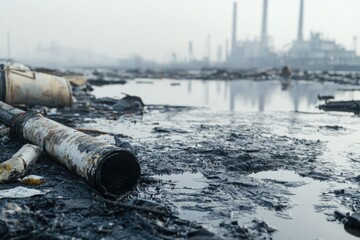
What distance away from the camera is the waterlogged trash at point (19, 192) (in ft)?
13.8

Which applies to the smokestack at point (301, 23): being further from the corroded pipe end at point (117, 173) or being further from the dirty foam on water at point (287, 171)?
the corroded pipe end at point (117, 173)

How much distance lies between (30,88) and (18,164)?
6759mm

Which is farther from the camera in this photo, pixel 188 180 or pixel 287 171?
pixel 287 171

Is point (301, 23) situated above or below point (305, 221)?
above

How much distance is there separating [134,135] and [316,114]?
740 cm

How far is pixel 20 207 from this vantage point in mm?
3809

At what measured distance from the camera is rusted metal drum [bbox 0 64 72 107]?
1048 centimetres

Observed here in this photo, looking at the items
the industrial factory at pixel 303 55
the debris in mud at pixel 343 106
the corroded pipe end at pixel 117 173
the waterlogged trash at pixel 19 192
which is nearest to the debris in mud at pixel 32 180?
the waterlogged trash at pixel 19 192

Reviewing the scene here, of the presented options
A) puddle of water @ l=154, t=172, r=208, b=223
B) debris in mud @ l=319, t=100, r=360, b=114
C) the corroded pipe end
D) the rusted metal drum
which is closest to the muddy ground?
puddle of water @ l=154, t=172, r=208, b=223

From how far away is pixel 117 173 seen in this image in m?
4.73

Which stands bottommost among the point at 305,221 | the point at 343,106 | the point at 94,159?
the point at 305,221

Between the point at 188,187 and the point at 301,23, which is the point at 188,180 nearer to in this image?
the point at 188,187

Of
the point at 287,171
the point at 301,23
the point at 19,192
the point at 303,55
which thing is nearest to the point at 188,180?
the point at 287,171

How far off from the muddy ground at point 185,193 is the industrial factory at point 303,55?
80.5m
